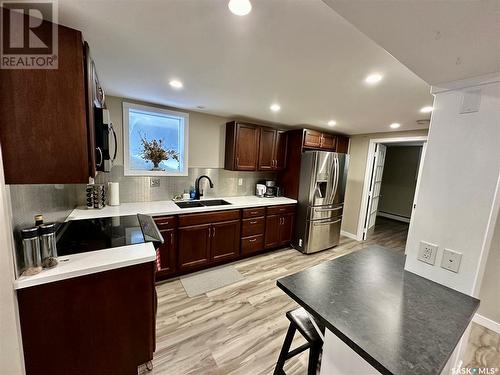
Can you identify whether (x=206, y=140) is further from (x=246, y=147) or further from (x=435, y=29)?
(x=435, y=29)

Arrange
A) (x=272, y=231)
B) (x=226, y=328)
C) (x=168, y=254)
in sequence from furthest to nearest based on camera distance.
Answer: (x=272, y=231)
(x=168, y=254)
(x=226, y=328)

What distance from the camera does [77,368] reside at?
117 centimetres

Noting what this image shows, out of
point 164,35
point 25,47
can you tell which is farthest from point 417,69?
point 25,47

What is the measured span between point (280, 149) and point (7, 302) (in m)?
3.46

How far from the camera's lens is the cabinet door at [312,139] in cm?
353

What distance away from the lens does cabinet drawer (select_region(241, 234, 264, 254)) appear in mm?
3051

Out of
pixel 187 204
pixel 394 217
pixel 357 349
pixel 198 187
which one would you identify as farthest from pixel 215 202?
pixel 394 217

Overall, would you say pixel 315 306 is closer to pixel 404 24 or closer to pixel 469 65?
pixel 404 24

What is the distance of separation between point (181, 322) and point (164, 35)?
7.53ft

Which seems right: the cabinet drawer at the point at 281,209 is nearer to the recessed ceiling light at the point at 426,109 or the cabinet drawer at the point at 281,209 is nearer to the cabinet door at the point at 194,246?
the cabinet door at the point at 194,246

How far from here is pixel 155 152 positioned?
113 inches

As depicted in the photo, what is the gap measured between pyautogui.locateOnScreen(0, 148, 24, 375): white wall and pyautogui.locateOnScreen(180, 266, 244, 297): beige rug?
4.80ft

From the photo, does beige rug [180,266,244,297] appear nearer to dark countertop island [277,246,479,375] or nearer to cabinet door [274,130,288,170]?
dark countertop island [277,246,479,375]

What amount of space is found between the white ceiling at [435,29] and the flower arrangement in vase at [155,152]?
2733mm
